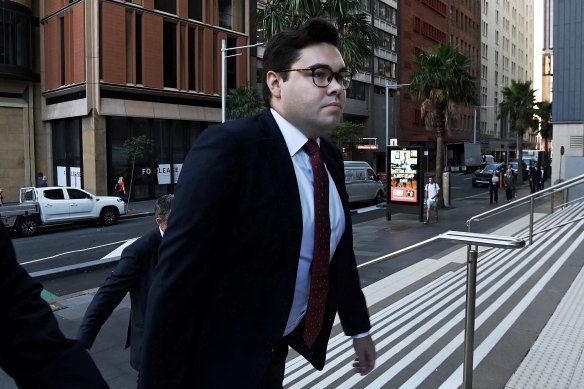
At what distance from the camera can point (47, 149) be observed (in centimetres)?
3094

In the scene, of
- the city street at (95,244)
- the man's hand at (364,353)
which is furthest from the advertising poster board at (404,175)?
the man's hand at (364,353)

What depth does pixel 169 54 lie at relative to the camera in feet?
98.3

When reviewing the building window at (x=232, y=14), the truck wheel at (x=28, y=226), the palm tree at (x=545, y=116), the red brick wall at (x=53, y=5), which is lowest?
the truck wheel at (x=28, y=226)

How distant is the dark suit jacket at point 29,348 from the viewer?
1260 mm

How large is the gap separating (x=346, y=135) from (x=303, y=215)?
Result: 119 ft

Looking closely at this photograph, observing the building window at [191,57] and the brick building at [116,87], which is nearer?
the brick building at [116,87]

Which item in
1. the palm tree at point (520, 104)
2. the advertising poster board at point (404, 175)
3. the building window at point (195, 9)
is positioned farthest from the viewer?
the palm tree at point (520, 104)

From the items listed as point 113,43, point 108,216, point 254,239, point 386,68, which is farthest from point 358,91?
point 254,239

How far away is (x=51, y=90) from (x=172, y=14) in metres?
8.08

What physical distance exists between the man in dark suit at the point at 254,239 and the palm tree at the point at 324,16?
18953mm

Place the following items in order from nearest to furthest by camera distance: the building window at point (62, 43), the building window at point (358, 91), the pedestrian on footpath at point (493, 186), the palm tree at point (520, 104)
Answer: the pedestrian on footpath at point (493, 186)
the building window at point (62, 43)
the palm tree at point (520, 104)
the building window at point (358, 91)

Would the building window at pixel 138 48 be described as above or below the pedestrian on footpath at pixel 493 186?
above

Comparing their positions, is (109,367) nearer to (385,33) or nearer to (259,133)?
(259,133)

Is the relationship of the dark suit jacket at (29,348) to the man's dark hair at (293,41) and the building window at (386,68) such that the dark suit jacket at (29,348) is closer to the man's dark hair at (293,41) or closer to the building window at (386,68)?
the man's dark hair at (293,41)
